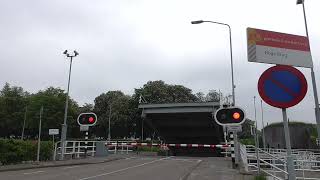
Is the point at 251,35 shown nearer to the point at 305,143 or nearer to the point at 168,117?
the point at 168,117

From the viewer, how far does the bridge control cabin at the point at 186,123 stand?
33938 millimetres

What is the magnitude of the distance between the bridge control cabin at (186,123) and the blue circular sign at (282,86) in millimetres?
26646

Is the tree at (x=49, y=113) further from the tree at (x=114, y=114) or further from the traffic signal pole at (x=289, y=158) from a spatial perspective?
the traffic signal pole at (x=289, y=158)

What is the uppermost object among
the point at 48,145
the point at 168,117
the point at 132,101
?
the point at 132,101

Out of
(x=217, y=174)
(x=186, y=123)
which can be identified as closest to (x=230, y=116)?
(x=217, y=174)

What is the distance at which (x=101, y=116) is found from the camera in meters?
88.6

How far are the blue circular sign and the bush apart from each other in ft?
58.5

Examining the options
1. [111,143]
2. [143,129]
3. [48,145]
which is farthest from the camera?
[143,129]

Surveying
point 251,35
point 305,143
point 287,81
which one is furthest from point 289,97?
point 305,143

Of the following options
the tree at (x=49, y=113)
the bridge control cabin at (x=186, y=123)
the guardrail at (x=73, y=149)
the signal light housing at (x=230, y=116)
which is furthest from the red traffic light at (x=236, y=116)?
the tree at (x=49, y=113)

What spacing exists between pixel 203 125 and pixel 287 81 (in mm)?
32212

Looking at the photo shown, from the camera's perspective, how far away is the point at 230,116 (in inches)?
560

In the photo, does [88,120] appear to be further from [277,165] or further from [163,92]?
[163,92]

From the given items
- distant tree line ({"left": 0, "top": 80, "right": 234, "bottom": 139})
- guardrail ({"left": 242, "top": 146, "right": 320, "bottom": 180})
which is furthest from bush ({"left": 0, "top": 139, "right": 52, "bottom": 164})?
distant tree line ({"left": 0, "top": 80, "right": 234, "bottom": 139})
